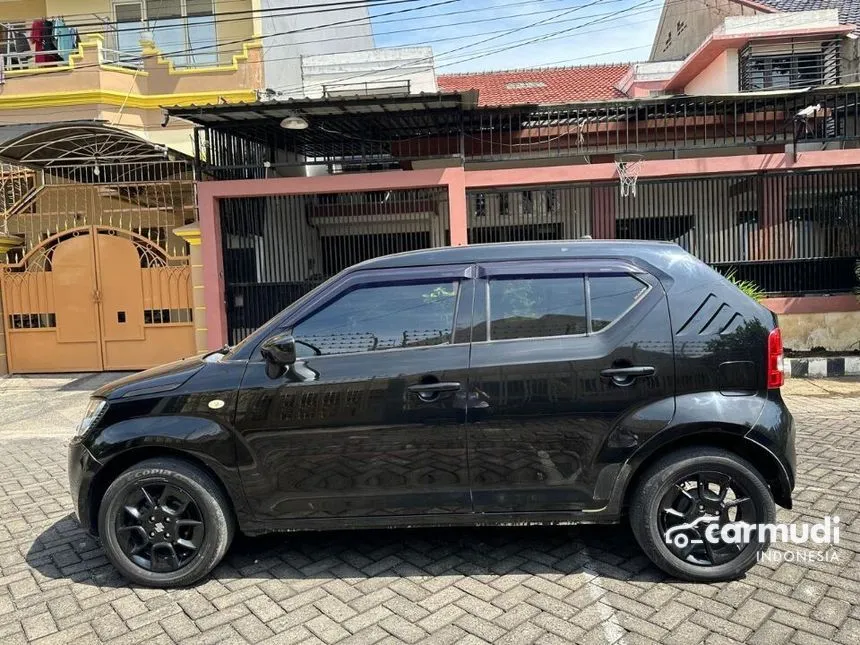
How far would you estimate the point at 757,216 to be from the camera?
9.48 metres

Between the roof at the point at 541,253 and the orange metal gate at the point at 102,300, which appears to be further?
the orange metal gate at the point at 102,300

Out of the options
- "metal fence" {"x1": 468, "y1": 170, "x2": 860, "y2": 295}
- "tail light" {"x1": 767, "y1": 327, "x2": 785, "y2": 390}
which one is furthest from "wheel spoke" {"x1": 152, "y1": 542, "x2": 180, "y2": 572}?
"metal fence" {"x1": 468, "y1": 170, "x2": 860, "y2": 295}

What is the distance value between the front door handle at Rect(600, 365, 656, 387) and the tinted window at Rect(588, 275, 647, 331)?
0.24 meters

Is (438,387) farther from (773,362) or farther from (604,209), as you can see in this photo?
(604,209)

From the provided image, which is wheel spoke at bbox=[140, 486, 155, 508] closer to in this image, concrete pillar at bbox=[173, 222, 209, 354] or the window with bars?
concrete pillar at bbox=[173, 222, 209, 354]

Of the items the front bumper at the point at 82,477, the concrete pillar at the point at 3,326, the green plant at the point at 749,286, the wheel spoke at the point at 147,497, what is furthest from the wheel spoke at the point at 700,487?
the concrete pillar at the point at 3,326

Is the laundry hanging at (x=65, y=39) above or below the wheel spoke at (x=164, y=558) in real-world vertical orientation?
above

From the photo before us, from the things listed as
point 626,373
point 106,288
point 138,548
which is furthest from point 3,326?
point 626,373

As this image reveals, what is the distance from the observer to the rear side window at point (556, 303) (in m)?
3.18

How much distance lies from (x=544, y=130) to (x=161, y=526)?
29.4ft

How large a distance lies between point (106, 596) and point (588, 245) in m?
3.30

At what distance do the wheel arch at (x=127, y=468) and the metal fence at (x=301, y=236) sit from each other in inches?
241

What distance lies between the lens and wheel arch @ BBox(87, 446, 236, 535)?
3271 mm

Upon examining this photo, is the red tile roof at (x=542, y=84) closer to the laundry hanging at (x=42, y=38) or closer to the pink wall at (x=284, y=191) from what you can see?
the pink wall at (x=284, y=191)
